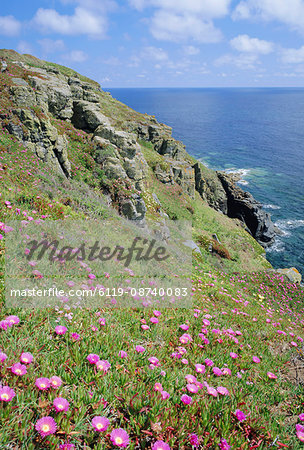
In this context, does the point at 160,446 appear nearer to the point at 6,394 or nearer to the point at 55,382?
the point at 55,382

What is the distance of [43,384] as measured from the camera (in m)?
2.32

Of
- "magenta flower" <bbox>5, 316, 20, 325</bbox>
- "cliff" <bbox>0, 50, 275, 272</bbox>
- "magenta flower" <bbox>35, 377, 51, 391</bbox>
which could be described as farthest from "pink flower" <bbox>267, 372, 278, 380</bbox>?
"cliff" <bbox>0, 50, 275, 272</bbox>

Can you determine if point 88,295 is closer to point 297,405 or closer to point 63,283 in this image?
point 63,283

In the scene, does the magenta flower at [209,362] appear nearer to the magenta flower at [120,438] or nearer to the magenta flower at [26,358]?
the magenta flower at [120,438]

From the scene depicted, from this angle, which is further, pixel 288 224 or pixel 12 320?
pixel 288 224

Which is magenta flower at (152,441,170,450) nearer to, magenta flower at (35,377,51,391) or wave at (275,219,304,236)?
magenta flower at (35,377,51,391)

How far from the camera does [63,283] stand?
4586mm

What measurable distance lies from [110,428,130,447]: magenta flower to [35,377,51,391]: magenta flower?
2.32ft

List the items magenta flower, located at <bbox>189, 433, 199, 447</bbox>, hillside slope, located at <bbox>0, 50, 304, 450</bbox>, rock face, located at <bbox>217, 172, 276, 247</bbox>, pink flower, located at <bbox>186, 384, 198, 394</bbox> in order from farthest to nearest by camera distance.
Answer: rock face, located at <bbox>217, 172, 276, 247</bbox> < pink flower, located at <bbox>186, 384, 198, 394</bbox> < magenta flower, located at <bbox>189, 433, 199, 447</bbox> < hillside slope, located at <bbox>0, 50, 304, 450</bbox>

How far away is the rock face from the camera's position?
36656 mm

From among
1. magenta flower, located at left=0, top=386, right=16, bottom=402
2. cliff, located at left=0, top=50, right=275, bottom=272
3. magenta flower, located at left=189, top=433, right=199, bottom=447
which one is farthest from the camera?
cliff, located at left=0, top=50, right=275, bottom=272

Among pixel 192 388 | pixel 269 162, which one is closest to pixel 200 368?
pixel 192 388

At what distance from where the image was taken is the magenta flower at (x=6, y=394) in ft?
6.67

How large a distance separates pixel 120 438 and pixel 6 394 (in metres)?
0.99
